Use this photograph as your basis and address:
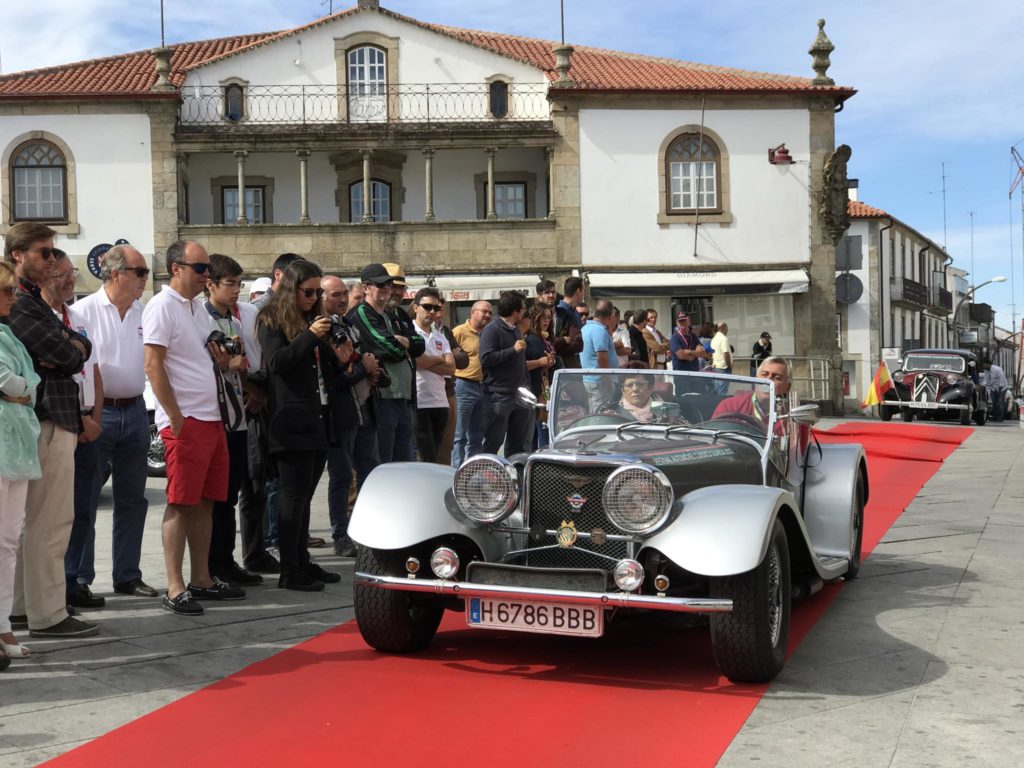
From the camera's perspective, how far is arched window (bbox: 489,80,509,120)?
34.6 m

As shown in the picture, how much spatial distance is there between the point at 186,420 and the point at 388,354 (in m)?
2.27

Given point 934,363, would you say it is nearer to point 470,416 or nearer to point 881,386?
point 881,386

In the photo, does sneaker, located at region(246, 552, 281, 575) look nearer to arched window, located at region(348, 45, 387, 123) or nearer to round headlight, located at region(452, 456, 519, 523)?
round headlight, located at region(452, 456, 519, 523)

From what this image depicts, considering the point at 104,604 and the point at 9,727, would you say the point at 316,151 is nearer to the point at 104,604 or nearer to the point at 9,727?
the point at 104,604

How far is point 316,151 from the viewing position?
3403 centimetres

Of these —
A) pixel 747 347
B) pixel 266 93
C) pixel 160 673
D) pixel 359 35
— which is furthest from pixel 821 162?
pixel 160 673

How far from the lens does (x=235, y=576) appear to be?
7621 mm

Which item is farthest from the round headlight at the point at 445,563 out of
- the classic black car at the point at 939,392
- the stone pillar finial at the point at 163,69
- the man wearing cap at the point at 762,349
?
the stone pillar finial at the point at 163,69

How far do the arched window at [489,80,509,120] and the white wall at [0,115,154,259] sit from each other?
9439 millimetres

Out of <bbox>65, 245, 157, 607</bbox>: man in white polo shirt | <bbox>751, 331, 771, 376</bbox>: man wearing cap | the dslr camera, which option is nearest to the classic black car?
<bbox>751, 331, 771, 376</bbox>: man wearing cap

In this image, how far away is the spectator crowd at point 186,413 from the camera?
607 cm

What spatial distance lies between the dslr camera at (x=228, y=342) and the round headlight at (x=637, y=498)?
271cm

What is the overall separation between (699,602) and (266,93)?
101 ft

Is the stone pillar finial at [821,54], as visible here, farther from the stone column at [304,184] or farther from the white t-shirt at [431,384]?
the white t-shirt at [431,384]
